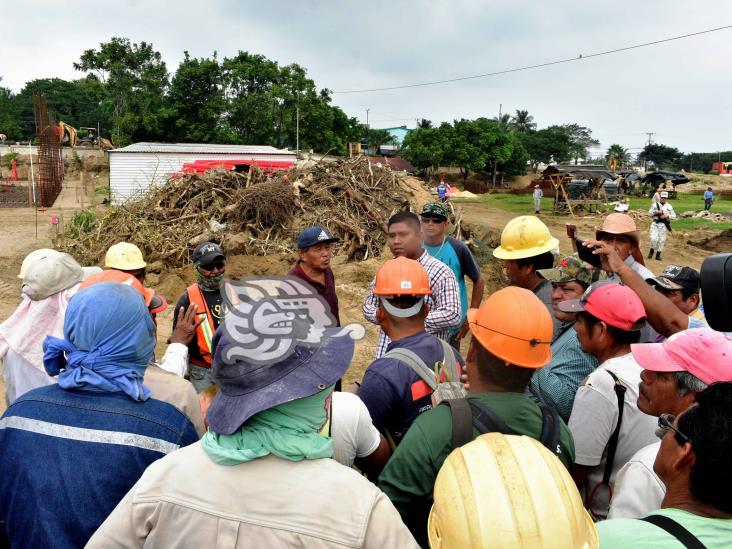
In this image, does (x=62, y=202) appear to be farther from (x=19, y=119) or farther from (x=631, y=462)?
(x=19, y=119)

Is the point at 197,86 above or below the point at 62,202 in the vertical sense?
above

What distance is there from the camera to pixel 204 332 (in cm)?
350

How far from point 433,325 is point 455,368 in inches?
41.3

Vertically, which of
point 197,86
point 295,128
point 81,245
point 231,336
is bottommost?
point 81,245

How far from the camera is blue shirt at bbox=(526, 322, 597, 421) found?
2.50m

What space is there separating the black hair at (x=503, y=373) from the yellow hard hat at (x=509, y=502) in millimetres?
709

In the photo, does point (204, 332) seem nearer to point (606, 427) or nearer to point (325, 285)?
point (325, 285)

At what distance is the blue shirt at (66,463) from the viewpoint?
1609 millimetres

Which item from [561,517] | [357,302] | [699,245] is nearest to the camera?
[561,517]

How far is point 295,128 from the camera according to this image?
38.8 metres

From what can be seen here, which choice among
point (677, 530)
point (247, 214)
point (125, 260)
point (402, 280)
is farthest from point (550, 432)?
point (247, 214)

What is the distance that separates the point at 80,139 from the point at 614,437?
59354 mm

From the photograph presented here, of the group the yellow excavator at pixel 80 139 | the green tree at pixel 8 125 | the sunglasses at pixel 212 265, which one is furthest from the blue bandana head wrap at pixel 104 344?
the green tree at pixel 8 125

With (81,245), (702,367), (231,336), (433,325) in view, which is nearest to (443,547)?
(231,336)
